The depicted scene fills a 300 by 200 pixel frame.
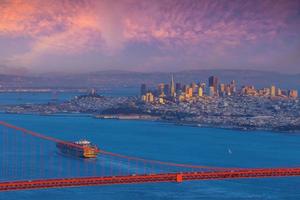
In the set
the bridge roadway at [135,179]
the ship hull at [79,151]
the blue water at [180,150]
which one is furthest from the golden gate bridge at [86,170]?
the blue water at [180,150]

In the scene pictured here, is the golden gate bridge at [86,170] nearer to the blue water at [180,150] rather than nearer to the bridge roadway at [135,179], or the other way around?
the bridge roadway at [135,179]

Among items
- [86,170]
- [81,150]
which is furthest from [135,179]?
[81,150]

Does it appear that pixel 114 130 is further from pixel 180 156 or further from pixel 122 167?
pixel 122 167

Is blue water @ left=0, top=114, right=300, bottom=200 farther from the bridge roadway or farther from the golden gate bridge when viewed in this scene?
the bridge roadway

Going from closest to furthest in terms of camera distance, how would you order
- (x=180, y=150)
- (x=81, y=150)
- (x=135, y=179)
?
(x=135, y=179) → (x=81, y=150) → (x=180, y=150)

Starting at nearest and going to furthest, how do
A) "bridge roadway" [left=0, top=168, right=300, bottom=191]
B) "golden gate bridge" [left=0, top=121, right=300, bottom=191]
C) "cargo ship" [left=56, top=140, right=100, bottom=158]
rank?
"bridge roadway" [left=0, top=168, right=300, bottom=191]
"golden gate bridge" [left=0, top=121, right=300, bottom=191]
"cargo ship" [left=56, top=140, right=100, bottom=158]

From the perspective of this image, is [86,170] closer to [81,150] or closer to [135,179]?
[81,150]

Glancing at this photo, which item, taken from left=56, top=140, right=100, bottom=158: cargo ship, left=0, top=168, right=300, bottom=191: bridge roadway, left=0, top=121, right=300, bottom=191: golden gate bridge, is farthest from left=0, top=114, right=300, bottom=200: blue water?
left=0, top=168, right=300, bottom=191: bridge roadway
